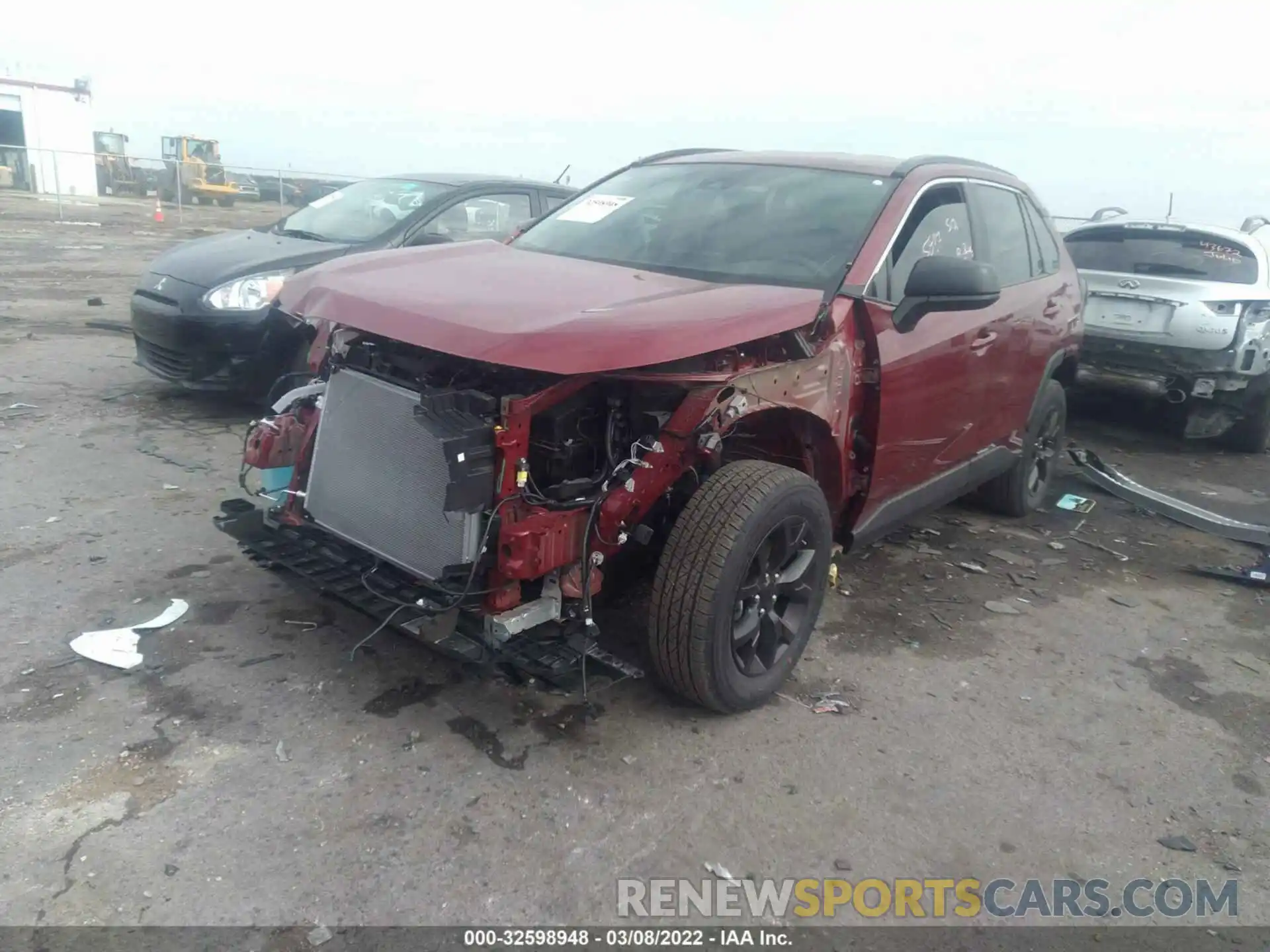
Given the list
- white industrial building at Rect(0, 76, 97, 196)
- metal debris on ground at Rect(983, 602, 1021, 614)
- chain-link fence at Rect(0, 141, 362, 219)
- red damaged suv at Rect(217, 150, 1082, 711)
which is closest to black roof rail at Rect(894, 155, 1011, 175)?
red damaged suv at Rect(217, 150, 1082, 711)

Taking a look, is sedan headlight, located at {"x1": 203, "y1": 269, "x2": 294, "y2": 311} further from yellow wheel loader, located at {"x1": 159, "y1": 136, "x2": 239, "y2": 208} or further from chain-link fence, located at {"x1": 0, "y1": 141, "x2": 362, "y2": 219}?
yellow wheel loader, located at {"x1": 159, "y1": 136, "x2": 239, "y2": 208}

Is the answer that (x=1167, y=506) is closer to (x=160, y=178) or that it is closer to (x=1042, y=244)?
(x=1042, y=244)

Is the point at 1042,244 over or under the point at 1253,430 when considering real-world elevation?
over

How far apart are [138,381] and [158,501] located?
107 inches

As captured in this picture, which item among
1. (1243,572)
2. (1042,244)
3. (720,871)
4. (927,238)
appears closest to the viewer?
(720,871)

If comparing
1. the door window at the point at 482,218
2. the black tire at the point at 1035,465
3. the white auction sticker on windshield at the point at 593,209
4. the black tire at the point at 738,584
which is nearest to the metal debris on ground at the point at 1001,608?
the black tire at the point at 1035,465

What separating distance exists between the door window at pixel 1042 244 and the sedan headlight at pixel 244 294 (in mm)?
4478

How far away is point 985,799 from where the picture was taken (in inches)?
119

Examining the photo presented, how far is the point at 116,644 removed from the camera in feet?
A: 11.4

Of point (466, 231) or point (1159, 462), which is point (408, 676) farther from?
point (1159, 462)

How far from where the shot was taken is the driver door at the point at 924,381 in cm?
375

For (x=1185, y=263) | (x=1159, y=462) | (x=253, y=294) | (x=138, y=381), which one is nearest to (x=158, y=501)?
(x=253, y=294)

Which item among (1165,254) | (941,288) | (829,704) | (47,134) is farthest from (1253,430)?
(47,134)

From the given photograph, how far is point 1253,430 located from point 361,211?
23.5ft
